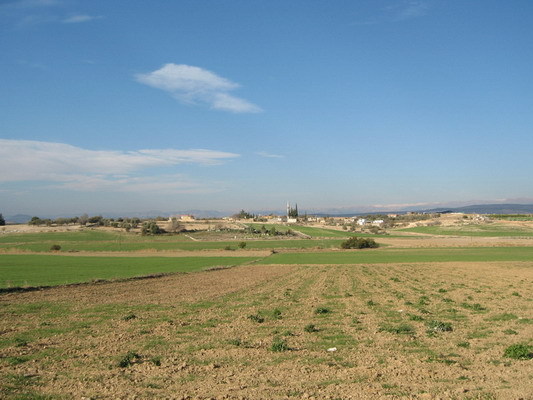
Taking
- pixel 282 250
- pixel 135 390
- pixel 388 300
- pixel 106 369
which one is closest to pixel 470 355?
pixel 135 390

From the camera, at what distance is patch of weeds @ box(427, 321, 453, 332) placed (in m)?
17.1

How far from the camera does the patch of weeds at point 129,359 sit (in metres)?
12.6

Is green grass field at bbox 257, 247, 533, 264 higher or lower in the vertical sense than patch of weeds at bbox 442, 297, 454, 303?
lower

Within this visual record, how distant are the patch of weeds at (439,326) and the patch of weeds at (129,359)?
11.2 meters

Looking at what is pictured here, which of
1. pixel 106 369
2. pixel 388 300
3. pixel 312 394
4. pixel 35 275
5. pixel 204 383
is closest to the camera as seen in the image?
pixel 312 394

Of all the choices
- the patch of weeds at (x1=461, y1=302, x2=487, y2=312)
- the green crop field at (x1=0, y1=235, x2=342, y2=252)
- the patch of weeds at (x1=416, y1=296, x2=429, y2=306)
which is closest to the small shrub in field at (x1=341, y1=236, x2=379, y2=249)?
the green crop field at (x1=0, y1=235, x2=342, y2=252)

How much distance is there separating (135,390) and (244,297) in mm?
18764

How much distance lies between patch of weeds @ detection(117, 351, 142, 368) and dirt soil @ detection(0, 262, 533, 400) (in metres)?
0.04

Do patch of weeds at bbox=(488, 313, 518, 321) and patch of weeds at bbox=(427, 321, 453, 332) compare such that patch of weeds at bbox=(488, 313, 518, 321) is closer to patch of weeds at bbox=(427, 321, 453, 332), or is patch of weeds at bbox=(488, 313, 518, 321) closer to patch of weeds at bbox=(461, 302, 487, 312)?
patch of weeds at bbox=(461, 302, 487, 312)

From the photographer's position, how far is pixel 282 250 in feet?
318

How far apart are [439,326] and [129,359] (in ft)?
39.9

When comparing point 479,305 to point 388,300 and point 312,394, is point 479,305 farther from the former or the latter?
point 312,394

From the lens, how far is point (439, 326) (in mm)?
17375

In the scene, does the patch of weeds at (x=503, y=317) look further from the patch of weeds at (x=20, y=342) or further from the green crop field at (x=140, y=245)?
the green crop field at (x=140, y=245)
